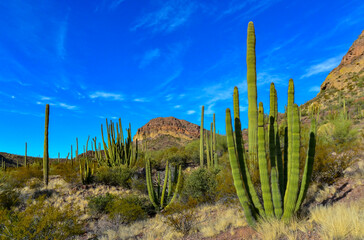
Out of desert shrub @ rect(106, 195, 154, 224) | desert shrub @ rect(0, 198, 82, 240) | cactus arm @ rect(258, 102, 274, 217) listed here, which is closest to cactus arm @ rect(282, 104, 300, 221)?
cactus arm @ rect(258, 102, 274, 217)

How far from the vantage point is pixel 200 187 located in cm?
1325

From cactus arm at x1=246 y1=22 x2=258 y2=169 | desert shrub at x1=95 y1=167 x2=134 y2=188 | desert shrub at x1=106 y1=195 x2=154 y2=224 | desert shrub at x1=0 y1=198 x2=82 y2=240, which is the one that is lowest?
desert shrub at x1=106 y1=195 x2=154 y2=224

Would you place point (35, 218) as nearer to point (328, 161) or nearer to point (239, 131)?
point (239, 131)

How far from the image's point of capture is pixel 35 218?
743cm

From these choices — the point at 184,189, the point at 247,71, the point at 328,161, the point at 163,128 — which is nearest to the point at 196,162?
the point at 184,189

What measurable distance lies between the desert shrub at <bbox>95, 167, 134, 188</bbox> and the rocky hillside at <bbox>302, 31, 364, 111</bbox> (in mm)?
29551

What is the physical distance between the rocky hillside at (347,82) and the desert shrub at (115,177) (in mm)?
29551

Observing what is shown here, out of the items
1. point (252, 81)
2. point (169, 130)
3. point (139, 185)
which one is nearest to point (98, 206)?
point (139, 185)

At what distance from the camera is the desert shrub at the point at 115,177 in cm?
1848

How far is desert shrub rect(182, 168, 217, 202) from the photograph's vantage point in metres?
12.9

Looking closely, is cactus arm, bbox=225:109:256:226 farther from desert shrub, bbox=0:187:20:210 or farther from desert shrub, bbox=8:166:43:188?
desert shrub, bbox=8:166:43:188

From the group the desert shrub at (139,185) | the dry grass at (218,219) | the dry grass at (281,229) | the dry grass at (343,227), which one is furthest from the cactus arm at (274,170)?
the desert shrub at (139,185)

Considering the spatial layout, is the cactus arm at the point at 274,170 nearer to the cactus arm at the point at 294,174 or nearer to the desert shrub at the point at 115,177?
the cactus arm at the point at 294,174

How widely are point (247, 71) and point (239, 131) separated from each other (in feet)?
5.67
